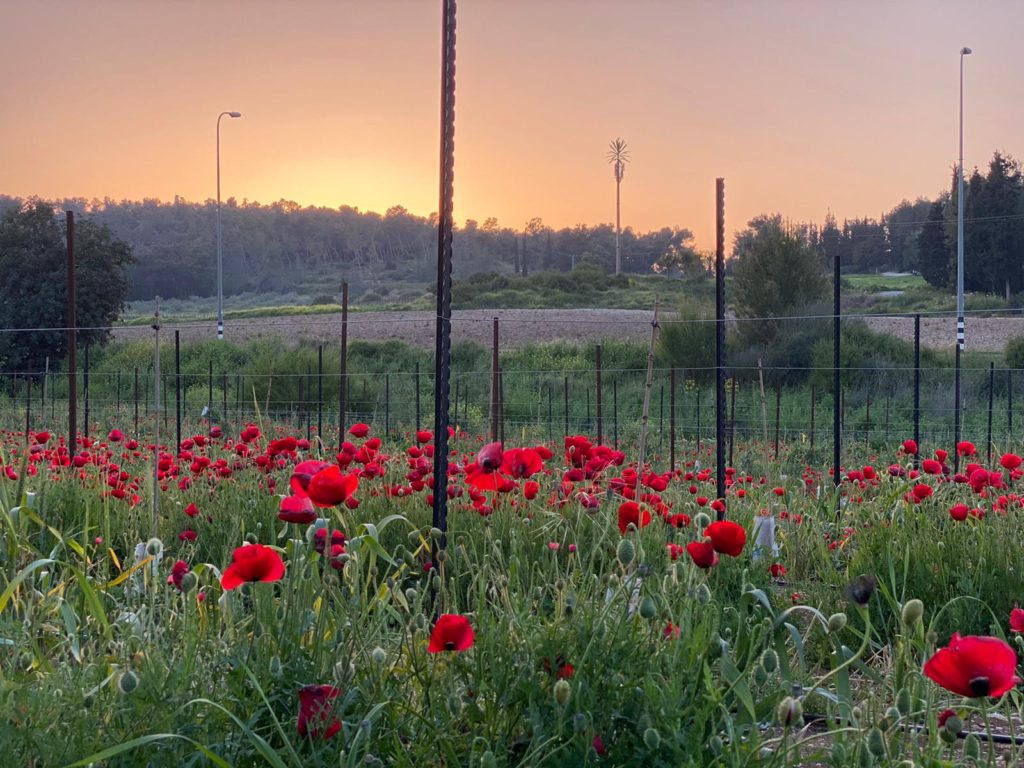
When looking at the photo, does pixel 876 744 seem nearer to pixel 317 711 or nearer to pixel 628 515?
pixel 628 515

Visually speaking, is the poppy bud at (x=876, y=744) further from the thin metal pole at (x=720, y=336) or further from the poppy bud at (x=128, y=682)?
the thin metal pole at (x=720, y=336)

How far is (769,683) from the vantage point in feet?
9.01

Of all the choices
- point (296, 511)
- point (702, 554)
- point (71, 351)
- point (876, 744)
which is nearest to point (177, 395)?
point (71, 351)

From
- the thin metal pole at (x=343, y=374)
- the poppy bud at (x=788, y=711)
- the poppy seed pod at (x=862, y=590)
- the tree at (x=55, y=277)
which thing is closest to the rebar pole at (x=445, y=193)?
the poppy seed pod at (x=862, y=590)

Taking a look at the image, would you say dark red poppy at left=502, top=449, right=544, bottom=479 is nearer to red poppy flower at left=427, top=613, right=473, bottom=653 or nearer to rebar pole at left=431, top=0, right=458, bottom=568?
rebar pole at left=431, top=0, right=458, bottom=568

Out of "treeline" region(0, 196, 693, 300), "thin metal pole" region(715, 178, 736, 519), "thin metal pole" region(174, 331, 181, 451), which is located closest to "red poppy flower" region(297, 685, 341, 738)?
"thin metal pole" region(715, 178, 736, 519)

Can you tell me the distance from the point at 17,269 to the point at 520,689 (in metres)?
22.4

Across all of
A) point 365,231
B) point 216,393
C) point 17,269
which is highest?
point 365,231

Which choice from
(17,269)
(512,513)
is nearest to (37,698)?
(512,513)

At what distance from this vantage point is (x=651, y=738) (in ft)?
5.80

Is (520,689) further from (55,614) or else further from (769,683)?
(55,614)

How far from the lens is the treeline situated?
63156 millimetres

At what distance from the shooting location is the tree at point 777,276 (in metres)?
22.7

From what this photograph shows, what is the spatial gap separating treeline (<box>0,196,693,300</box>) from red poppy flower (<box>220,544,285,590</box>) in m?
59.3
